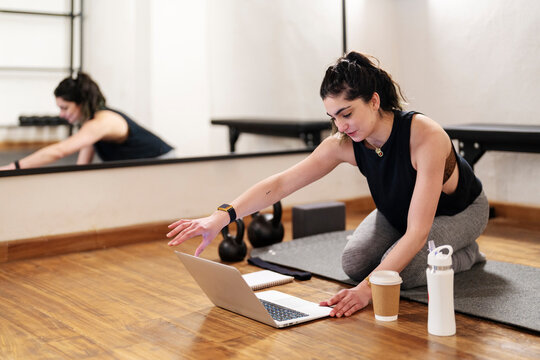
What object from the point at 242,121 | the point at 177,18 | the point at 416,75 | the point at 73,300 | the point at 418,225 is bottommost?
the point at 73,300

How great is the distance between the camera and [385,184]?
2428 millimetres

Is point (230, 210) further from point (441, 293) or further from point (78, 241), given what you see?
point (78, 241)

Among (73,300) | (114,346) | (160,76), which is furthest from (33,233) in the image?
(160,76)

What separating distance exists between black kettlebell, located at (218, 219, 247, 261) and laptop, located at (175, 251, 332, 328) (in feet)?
2.11

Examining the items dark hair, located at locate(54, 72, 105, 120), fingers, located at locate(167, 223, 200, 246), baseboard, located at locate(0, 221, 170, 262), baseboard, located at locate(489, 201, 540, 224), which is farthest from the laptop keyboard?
baseboard, located at locate(489, 201, 540, 224)

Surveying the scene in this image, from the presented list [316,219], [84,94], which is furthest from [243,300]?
[84,94]

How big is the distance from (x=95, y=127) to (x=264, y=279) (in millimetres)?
1466

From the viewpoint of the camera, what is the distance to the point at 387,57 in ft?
14.7

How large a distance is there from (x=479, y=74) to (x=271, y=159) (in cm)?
132

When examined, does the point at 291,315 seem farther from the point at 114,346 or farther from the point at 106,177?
the point at 106,177

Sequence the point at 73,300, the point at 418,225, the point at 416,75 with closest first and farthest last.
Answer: the point at 418,225 < the point at 73,300 < the point at 416,75

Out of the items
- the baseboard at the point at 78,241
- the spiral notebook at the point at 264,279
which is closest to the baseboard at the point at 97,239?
the baseboard at the point at 78,241

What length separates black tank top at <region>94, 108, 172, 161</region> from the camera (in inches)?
144

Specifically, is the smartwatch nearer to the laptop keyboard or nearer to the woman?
the woman
